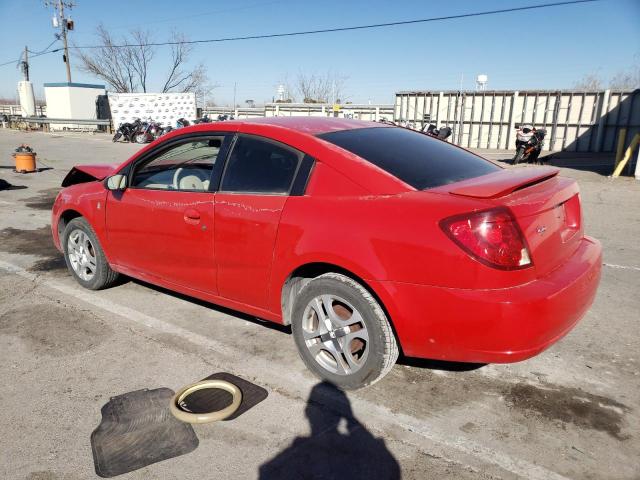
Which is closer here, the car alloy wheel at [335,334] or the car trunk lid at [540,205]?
the car trunk lid at [540,205]

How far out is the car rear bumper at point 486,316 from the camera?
233cm

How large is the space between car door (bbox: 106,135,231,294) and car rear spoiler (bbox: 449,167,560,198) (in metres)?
1.66

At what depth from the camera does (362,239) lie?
103 inches

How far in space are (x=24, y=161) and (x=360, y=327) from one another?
44.8 feet

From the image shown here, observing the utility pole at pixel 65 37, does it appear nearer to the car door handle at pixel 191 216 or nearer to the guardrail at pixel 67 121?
the guardrail at pixel 67 121

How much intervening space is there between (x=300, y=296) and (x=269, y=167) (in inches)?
34.1

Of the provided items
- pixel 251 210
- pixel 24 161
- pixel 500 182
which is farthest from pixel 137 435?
pixel 24 161

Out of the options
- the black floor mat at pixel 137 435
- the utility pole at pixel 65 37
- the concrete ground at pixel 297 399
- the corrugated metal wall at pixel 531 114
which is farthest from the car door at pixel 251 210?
the utility pole at pixel 65 37

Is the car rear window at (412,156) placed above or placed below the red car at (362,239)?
above

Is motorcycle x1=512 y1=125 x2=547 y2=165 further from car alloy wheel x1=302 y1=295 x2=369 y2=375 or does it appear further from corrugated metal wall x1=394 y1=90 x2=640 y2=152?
car alloy wheel x1=302 y1=295 x2=369 y2=375

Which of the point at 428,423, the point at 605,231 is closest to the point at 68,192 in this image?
the point at 428,423

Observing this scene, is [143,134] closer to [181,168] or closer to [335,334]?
[181,168]

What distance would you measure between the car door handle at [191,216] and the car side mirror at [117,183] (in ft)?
2.89

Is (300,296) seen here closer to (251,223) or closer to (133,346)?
(251,223)
